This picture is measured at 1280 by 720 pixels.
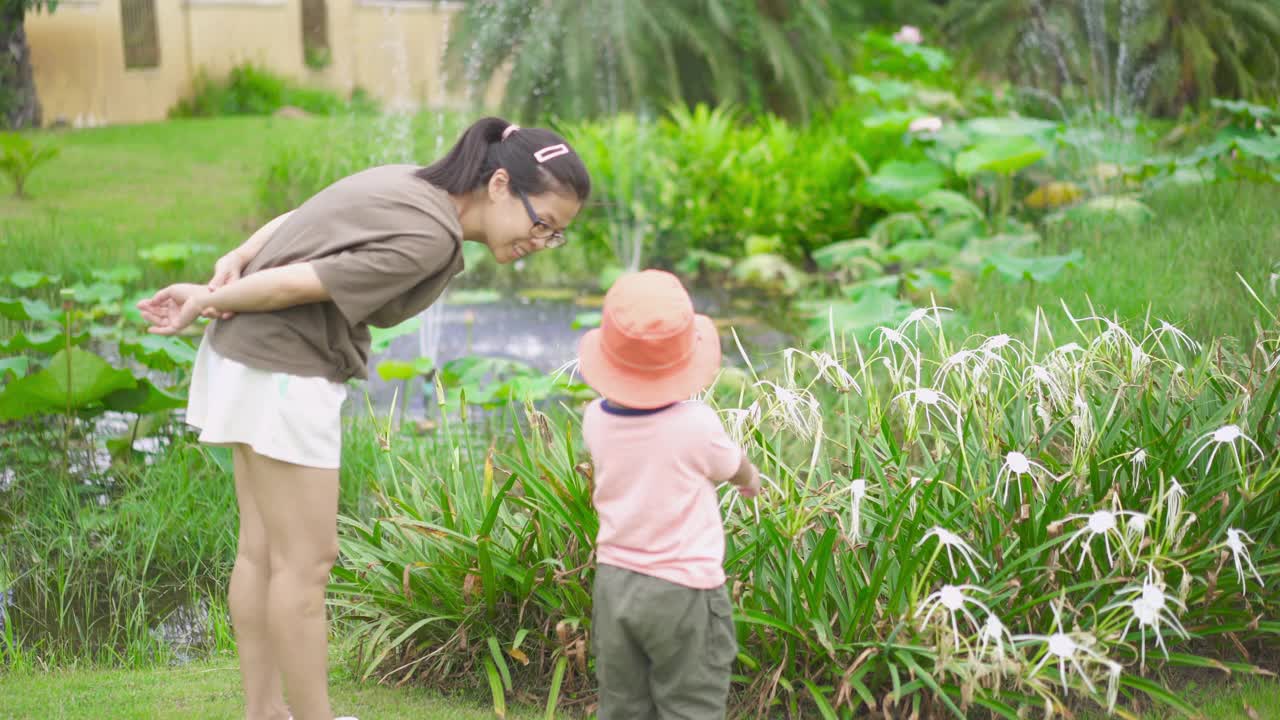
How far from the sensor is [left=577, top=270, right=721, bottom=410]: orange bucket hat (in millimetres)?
2154

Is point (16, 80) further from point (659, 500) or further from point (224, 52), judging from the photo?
point (659, 500)

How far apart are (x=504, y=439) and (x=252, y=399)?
211 centimetres

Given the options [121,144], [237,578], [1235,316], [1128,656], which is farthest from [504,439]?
[121,144]

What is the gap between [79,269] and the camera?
6691 mm

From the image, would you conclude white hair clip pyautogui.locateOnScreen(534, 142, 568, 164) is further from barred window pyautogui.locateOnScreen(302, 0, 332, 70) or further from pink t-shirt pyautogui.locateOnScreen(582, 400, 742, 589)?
barred window pyautogui.locateOnScreen(302, 0, 332, 70)

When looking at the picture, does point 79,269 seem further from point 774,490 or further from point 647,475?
point 647,475

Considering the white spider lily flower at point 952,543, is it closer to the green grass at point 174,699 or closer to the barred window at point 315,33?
the green grass at point 174,699

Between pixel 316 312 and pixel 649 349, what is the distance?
0.67 metres

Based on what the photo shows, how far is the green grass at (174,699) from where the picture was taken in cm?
279

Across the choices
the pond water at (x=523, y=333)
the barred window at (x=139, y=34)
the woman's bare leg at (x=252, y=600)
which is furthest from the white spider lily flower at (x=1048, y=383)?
the barred window at (x=139, y=34)

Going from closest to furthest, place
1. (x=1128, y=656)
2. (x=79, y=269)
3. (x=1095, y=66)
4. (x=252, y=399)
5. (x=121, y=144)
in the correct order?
(x=252, y=399)
(x=1128, y=656)
(x=79, y=269)
(x=121, y=144)
(x=1095, y=66)

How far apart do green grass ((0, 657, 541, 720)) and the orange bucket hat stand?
0.99 meters

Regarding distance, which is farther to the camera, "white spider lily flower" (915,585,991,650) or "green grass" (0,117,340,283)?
"green grass" (0,117,340,283)

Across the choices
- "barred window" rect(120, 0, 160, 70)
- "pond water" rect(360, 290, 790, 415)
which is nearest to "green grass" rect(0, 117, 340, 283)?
"barred window" rect(120, 0, 160, 70)
